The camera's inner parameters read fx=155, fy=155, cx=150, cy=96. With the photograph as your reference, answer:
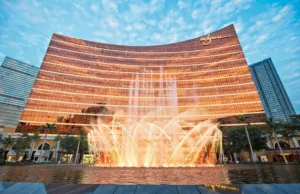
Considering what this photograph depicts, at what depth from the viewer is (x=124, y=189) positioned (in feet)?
16.5

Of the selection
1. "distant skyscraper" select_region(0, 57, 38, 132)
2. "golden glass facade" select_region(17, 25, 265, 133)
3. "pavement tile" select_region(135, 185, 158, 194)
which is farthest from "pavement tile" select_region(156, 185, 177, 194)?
"distant skyscraper" select_region(0, 57, 38, 132)

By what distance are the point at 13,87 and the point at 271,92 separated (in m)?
237

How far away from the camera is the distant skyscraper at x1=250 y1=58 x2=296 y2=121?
5266 inches

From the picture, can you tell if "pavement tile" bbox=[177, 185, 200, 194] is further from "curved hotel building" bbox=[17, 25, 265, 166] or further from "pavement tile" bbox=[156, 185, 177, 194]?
"curved hotel building" bbox=[17, 25, 265, 166]

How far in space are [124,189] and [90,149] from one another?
54887mm

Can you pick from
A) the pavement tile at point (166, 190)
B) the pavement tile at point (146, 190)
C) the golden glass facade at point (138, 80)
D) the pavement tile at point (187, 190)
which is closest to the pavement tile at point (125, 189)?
the pavement tile at point (146, 190)

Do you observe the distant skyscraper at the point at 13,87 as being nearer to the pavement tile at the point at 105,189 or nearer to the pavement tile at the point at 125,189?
the pavement tile at the point at 105,189

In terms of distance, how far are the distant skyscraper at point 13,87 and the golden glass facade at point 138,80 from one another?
3706 inches

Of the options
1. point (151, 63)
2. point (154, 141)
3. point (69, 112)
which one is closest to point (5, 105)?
point (69, 112)

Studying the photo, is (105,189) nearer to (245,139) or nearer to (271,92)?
(245,139)

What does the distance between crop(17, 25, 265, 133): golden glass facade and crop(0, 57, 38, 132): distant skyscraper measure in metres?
94.1

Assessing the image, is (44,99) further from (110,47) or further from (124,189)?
(124,189)

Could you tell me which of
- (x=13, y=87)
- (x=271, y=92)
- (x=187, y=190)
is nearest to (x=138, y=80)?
(x=187, y=190)

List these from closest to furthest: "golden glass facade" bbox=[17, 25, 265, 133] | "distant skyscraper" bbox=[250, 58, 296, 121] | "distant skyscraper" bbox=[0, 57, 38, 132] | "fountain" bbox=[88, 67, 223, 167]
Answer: "fountain" bbox=[88, 67, 223, 167] → "golden glass facade" bbox=[17, 25, 265, 133] → "distant skyscraper" bbox=[0, 57, 38, 132] → "distant skyscraper" bbox=[250, 58, 296, 121]
